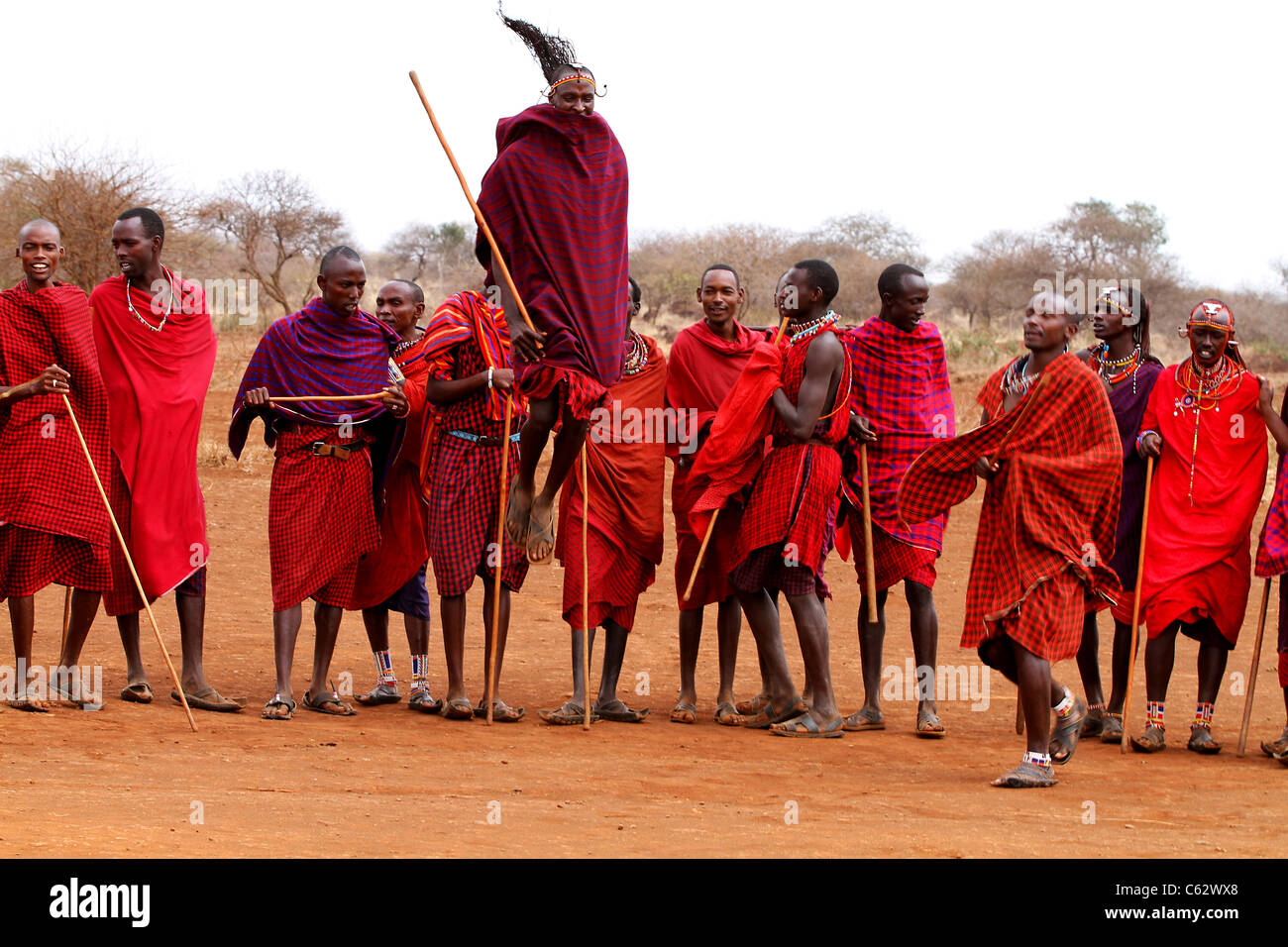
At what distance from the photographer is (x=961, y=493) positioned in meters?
6.59

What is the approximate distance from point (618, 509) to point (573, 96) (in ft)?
7.95

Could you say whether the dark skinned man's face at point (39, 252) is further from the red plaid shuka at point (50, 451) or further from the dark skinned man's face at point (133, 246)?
the dark skinned man's face at point (133, 246)

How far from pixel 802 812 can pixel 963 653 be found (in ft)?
21.4

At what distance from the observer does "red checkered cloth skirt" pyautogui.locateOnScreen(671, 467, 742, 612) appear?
7.85 metres

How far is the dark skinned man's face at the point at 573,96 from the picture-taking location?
21.0 feet

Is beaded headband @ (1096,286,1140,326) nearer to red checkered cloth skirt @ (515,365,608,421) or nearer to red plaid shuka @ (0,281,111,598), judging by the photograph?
red checkered cloth skirt @ (515,365,608,421)

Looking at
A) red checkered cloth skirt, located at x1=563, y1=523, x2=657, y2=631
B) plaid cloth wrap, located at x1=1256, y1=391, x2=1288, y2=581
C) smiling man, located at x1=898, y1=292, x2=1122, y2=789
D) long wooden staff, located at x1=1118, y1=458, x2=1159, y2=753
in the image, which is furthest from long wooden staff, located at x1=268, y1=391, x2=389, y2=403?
plaid cloth wrap, located at x1=1256, y1=391, x2=1288, y2=581

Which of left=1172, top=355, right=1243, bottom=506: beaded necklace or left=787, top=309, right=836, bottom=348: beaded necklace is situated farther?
Answer: left=1172, top=355, right=1243, bottom=506: beaded necklace

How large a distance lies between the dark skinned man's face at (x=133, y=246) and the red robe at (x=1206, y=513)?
5498mm

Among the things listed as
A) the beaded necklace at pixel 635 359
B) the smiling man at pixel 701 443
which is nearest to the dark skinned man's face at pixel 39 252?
the beaded necklace at pixel 635 359

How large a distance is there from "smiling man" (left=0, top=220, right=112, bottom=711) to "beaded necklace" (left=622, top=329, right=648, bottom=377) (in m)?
2.81

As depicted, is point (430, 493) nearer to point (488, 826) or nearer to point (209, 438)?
point (488, 826)

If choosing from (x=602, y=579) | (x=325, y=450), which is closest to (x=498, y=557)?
(x=602, y=579)

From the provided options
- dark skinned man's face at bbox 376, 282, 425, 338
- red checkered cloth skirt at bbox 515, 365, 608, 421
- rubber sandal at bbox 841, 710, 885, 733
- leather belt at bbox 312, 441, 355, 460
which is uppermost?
dark skinned man's face at bbox 376, 282, 425, 338
